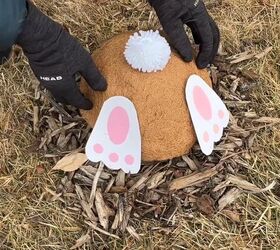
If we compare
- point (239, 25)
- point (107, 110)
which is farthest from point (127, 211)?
point (239, 25)

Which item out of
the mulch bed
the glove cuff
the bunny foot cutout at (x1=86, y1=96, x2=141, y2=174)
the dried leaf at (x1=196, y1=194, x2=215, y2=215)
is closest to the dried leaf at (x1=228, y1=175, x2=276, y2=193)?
the mulch bed

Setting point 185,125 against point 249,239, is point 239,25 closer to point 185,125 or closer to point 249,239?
point 185,125

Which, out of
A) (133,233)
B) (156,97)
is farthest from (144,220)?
(156,97)

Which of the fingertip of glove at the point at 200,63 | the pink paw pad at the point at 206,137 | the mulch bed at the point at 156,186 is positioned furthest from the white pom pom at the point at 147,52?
the mulch bed at the point at 156,186

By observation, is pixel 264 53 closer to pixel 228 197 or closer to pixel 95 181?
pixel 228 197

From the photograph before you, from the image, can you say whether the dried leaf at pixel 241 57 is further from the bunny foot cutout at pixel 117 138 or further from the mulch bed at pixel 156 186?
the bunny foot cutout at pixel 117 138

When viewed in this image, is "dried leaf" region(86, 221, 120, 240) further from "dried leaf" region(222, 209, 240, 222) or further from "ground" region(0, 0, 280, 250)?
"dried leaf" region(222, 209, 240, 222)
